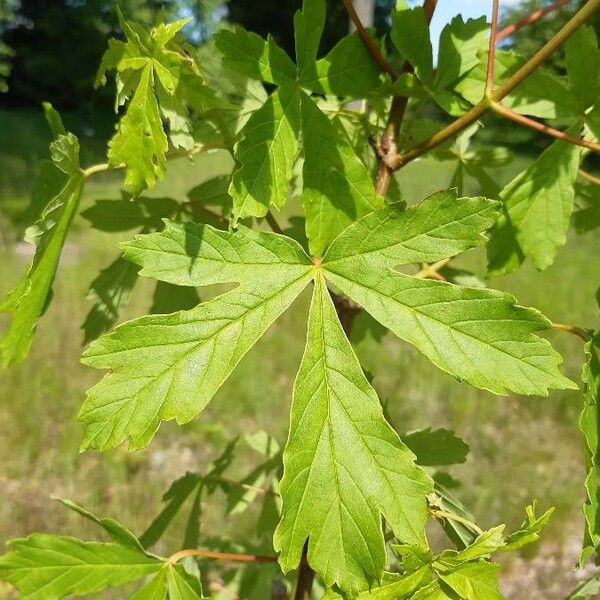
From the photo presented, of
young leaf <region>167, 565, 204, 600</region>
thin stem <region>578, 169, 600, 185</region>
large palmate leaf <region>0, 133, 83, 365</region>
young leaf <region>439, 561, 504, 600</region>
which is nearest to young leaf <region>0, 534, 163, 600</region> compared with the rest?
young leaf <region>167, 565, 204, 600</region>

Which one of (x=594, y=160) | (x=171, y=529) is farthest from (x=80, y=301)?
(x=594, y=160)

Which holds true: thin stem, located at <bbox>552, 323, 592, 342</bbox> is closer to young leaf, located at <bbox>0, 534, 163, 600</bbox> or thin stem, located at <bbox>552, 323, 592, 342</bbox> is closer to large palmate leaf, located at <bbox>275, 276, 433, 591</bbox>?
large palmate leaf, located at <bbox>275, 276, 433, 591</bbox>

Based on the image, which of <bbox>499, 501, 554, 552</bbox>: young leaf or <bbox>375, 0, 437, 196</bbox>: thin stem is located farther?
<bbox>375, 0, 437, 196</bbox>: thin stem

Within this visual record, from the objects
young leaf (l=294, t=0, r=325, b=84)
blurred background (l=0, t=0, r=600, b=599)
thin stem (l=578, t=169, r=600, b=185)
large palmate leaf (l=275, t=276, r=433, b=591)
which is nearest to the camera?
large palmate leaf (l=275, t=276, r=433, b=591)

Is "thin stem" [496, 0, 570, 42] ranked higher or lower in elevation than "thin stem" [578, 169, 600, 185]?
higher

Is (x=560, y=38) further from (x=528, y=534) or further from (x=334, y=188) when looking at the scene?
(x=528, y=534)

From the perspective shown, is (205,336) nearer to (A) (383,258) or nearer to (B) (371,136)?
(A) (383,258)

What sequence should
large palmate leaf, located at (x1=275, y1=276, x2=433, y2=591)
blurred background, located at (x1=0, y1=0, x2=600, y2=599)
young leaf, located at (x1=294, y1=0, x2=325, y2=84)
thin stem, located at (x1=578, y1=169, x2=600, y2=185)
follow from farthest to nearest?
1. blurred background, located at (x1=0, y1=0, x2=600, y2=599)
2. thin stem, located at (x1=578, y1=169, x2=600, y2=185)
3. young leaf, located at (x1=294, y1=0, x2=325, y2=84)
4. large palmate leaf, located at (x1=275, y1=276, x2=433, y2=591)
